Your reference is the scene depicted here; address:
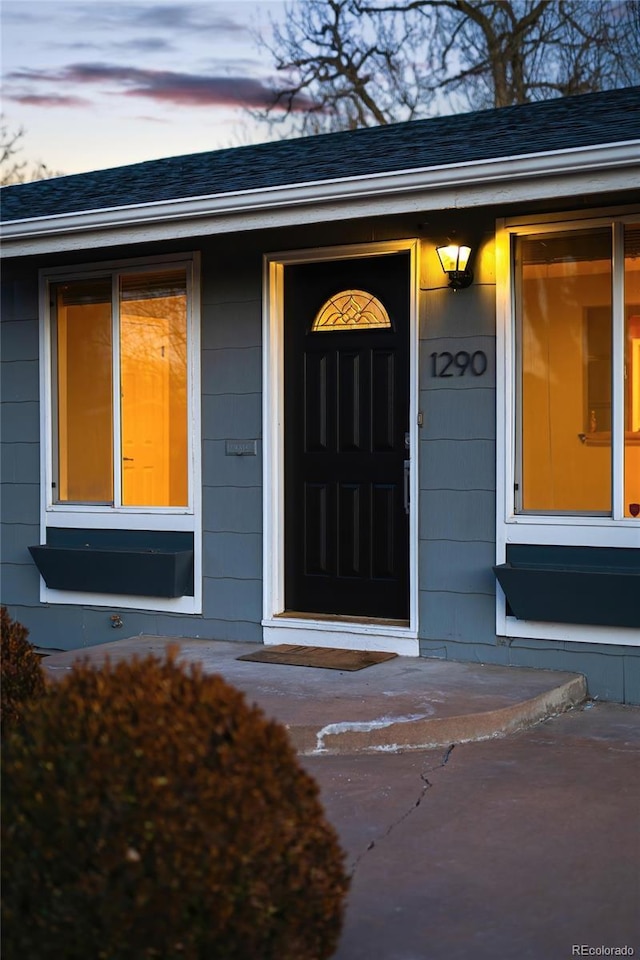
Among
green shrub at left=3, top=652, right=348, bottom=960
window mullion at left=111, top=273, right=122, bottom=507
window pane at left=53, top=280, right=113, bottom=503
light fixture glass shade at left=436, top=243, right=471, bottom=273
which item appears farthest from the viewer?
window pane at left=53, top=280, right=113, bottom=503

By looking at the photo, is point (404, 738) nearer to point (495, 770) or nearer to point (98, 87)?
point (495, 770)

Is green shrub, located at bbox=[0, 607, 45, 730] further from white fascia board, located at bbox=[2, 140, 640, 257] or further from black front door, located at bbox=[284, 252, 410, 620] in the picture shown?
black front door, located at bbox=[284, 252, 410, 620]

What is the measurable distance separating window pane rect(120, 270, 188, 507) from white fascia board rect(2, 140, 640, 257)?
68cm

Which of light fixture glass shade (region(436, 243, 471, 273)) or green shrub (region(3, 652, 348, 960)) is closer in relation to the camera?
green shrub (region(3, 652, 348, 960))

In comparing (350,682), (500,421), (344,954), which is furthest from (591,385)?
(344,954)

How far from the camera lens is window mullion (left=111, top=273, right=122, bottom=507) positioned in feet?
25.8

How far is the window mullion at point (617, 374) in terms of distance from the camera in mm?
6184

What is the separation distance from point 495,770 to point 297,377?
3.19 metres

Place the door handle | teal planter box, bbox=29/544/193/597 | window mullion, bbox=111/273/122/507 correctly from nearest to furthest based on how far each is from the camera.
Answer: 1. the door handle
2. teal planter box, bbox=29/544/193/597
3. window mullion, bbox=111/273/122/507

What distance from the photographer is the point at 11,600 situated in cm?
851

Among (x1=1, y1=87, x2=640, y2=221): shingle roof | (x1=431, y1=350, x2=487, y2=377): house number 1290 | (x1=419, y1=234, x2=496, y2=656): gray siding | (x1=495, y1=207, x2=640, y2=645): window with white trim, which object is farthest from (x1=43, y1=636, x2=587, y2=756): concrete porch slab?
(x1=1, y1=87, x2=640, y2=221): shingle roof

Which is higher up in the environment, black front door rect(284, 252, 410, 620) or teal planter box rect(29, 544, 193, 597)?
black front door rect(284, 252, 410, 620)

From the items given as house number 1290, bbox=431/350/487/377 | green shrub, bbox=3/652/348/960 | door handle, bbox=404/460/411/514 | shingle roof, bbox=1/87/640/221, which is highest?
shingle roof, bbox=1/87/640/221

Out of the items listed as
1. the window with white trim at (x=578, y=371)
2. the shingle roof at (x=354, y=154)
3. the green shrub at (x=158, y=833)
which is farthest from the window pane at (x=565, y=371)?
the green shrub at (x=158, y=833)
